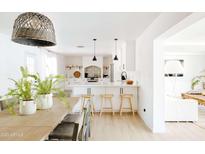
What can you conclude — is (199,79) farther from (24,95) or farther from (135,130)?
(24,95)

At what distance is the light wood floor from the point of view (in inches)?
133

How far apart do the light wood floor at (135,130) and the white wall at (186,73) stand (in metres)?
3.43

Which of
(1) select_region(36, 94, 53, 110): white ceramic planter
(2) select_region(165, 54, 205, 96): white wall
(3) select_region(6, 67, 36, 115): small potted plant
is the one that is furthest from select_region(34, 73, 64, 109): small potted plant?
(2) select_region(165, 54, 205, 96): white wall

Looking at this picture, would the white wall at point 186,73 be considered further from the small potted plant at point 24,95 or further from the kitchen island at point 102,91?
the small potted plant at point 24,95

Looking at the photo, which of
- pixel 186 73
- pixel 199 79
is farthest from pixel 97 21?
pixel 199 79

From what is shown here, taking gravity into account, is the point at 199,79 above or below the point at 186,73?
below

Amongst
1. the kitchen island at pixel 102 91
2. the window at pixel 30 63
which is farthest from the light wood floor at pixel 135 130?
the window at pixel 30 63

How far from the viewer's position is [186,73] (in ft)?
26.8

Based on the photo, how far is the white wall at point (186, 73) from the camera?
26.6ft

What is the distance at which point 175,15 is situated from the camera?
2.57 metres

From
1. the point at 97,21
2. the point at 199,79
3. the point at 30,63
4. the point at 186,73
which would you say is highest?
the point at 97,21

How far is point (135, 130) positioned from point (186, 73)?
5.53m
